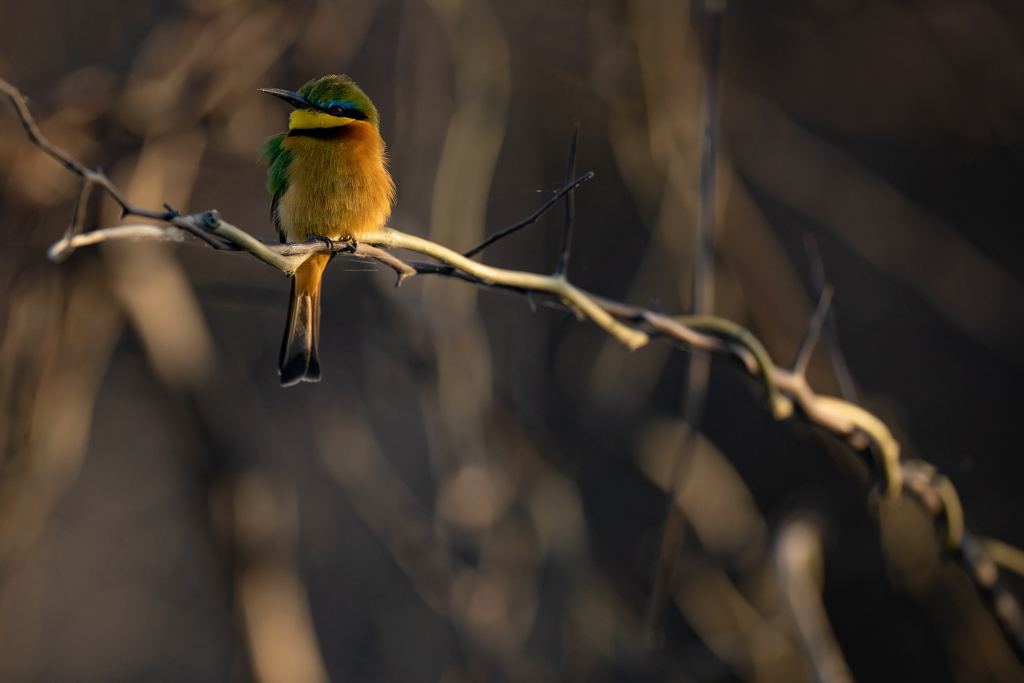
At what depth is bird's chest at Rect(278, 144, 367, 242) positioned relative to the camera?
3.50 ft

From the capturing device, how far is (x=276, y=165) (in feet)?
3.79

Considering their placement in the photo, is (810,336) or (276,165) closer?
(810,336)

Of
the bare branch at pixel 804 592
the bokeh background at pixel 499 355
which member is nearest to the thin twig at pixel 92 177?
the bare branch at pixel 804 592

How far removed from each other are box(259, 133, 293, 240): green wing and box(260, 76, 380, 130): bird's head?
0.06 meters

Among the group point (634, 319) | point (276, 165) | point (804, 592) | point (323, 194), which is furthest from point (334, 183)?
point (804, 592)

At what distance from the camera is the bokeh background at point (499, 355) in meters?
1.69

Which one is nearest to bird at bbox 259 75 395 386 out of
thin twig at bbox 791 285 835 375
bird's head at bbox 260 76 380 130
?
bird's head at bbox 260 76 380 130

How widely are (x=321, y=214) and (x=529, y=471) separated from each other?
1.16 metres

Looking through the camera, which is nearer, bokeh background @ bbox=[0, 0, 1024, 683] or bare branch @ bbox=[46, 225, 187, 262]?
bare branch @ bbox=[46, 225, 187, 262]

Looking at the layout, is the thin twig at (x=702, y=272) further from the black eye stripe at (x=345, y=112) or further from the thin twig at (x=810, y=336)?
the black eye stripe at (x=345, y=112)

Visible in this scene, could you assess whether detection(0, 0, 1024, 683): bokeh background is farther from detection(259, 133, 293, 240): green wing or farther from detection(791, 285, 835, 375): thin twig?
detection(791, 285, 835, 375): thin twig

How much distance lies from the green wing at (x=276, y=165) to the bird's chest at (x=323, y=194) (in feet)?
0.06

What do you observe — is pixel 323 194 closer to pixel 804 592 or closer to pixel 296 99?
pixel 296 99

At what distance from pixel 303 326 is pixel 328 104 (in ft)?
1.17
